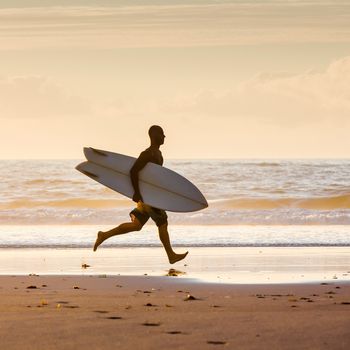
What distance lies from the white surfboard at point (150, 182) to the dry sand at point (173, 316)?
10.2ft

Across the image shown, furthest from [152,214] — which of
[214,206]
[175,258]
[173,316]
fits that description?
[214,206]

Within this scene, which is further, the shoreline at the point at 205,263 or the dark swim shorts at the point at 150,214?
the dark swim shorts at the point at 150,214

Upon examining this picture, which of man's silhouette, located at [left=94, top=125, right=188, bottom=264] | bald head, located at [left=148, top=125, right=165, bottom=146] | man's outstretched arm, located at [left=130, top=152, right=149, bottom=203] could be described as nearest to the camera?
bald head, located at [left=148, top=125, right=165, bottom=146]

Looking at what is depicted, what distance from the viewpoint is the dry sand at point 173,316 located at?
6.50m

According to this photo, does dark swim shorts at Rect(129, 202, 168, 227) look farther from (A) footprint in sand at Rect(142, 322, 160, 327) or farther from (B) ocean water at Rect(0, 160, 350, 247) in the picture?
(A) footprint in sand at Rect(142, 322, 160, 327)

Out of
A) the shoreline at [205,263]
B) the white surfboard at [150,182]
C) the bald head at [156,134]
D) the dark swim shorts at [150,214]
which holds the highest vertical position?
the bald head at [156,134]

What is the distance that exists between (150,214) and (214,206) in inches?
833

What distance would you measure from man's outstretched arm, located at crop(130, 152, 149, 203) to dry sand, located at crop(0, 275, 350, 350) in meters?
2.79

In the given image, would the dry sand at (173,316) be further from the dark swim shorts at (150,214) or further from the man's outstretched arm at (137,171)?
the man's outstretched arm at (137,171)

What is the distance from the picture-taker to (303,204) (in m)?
35.9

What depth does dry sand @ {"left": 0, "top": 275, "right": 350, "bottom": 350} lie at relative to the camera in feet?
21.3

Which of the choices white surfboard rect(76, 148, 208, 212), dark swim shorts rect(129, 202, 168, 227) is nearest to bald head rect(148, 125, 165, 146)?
white surfboard rect(76, 148, 208, 212)

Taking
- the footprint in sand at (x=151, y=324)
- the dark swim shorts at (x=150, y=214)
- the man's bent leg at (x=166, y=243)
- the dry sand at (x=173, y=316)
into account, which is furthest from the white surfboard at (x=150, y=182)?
the footprint in sand at (x=151, y=324)

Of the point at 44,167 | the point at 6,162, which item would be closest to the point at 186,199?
the point at 44,167
